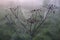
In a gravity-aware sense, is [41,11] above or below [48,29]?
above

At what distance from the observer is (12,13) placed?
2.76 metres

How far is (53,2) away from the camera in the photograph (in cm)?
277

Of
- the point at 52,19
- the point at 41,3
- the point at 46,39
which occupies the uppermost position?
the point at 41,3

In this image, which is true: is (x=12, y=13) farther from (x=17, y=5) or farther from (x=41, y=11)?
(x=41, y=11)

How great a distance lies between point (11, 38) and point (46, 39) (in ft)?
1.29

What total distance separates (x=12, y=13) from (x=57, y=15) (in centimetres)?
51

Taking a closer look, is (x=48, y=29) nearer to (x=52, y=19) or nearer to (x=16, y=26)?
(x=52, y=19)

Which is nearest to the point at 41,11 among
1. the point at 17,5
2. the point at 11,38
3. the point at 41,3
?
the point at 41,3

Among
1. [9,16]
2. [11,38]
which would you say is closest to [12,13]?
[9,16]

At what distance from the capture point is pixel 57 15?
2768 millimetres

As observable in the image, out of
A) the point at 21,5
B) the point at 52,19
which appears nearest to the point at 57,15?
the point at 52,19

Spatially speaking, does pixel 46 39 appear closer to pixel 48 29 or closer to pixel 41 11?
pixel 48 29

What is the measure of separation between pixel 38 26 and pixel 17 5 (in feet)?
1.11

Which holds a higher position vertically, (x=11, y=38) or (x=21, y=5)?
(x=21, y=5)
